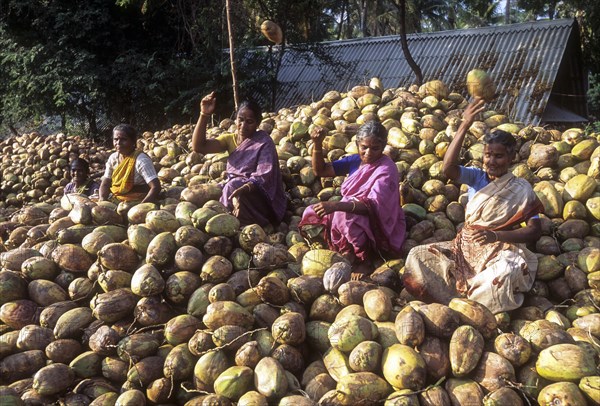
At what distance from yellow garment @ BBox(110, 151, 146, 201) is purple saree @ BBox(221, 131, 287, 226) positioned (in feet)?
3.09

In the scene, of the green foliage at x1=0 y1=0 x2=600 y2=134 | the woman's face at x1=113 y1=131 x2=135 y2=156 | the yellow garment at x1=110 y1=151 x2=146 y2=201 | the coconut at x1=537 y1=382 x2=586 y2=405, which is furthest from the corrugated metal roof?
the coconut at x1=537 y1=382 x2=586 y2=405

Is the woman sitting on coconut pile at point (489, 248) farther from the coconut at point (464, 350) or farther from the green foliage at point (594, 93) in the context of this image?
the green foliage at point (594, 93)

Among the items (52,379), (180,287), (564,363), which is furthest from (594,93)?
(52,379)

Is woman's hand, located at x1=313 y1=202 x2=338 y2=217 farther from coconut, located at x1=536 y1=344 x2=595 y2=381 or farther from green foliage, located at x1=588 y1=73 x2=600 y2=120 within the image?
green foliage, located at x1=588 y1=73 x2=600 y2=120

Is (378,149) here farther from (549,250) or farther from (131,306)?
(131,306)

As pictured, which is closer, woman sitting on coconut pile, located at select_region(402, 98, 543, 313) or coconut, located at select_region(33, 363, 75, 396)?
coconut, located at select_region(33, 363, 75, 396)

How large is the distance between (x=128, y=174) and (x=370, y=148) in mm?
2392

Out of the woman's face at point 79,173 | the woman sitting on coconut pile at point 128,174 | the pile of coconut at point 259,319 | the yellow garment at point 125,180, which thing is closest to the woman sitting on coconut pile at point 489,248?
the pile of coconut at point 259,319

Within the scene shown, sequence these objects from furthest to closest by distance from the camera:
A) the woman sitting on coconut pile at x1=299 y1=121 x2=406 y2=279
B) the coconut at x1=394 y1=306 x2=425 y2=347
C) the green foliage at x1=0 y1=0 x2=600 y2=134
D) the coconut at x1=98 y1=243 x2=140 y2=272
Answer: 1. the green foliage at x1=0 y1=0 x2=600 y2=134
2. the woman sitting on coconut pile at x1=299 y1=121 x2=406 y2=279
3. the coconut at x1=98 y1=243 x2=140 y2=272
4. the coconut at x1=394 y1=306 x2=425 y2=347

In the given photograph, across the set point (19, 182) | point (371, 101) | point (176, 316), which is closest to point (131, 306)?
point (176, 316)

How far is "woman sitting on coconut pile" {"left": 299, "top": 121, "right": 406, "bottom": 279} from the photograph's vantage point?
155 inches

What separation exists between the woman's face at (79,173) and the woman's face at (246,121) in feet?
9.55

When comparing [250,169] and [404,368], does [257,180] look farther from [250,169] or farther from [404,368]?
[404,368]

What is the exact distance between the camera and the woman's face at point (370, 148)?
4.00m
